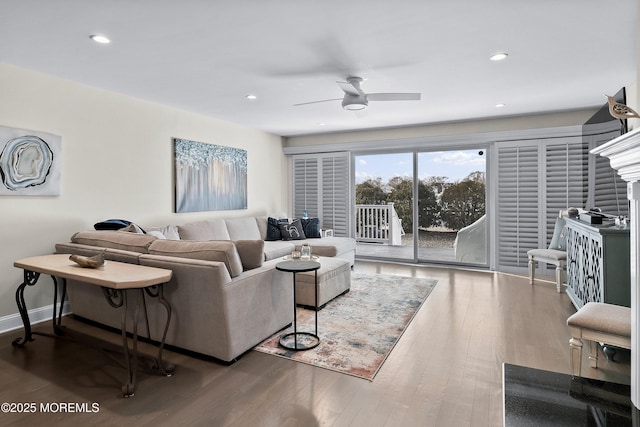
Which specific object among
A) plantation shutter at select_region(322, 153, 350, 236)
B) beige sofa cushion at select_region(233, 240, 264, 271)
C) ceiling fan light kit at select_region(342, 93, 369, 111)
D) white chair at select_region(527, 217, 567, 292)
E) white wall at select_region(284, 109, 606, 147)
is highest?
white wall at select_region(284, 109, 606, 147)

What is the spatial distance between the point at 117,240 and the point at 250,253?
1.28 meters

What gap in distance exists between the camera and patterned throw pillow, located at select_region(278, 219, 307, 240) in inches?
234

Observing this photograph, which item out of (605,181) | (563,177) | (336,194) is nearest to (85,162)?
(336,194)

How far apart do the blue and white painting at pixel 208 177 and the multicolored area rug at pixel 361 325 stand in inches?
95.9

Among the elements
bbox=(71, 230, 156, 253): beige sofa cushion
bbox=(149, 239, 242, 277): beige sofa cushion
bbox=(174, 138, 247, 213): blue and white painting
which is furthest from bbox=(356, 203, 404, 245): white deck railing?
bbox=(71, 230, 156, 253): beige sofa cushion

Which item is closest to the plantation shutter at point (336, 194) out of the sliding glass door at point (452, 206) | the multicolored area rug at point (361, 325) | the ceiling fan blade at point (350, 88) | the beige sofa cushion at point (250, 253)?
the sliding glass door at point (452, 206)

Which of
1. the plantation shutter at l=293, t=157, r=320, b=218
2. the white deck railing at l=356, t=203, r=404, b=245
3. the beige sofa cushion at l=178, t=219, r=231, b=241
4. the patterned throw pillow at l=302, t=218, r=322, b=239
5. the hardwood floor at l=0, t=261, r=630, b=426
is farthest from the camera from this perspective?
the white deck railing at l=356, t=203, r=404, b=245

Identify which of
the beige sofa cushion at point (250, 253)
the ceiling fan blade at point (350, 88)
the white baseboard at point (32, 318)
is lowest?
the white baseboard at point (32, 318)

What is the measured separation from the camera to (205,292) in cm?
250

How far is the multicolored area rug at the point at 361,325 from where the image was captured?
2.62 meters

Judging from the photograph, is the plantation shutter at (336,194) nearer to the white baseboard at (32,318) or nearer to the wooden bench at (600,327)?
the white baseboard at (32,318)

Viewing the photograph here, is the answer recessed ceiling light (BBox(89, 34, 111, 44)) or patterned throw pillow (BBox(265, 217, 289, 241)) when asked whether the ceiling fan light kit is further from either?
patterned throw pillow (BBox(265, 217, 289, 241))

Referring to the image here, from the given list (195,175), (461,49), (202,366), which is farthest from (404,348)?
(195,175)

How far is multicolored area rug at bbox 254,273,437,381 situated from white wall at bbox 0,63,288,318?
2.45 m
